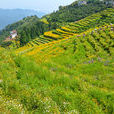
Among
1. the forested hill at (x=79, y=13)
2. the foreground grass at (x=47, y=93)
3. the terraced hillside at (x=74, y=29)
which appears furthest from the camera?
the forested hill at (x=79, y=13)

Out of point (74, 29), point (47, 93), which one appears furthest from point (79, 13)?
point (47, 93)

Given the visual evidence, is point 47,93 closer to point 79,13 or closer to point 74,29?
point 74,29

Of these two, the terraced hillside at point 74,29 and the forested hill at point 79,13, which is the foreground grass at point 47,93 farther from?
the forested hill at point 79,13

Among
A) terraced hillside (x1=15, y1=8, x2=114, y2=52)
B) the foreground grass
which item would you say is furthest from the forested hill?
the foreground grass

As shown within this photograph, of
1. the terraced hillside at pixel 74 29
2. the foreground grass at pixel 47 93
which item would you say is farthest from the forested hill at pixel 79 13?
the foreground grass at pixel 47 93

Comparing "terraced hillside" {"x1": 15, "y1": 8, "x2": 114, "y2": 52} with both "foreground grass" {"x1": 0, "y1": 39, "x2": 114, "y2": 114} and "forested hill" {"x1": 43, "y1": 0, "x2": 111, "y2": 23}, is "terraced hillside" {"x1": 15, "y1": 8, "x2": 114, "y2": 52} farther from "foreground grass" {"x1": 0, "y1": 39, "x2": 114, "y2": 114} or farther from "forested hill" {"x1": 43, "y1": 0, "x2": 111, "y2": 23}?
"forested hill" {"x1": 43, "y1": 0, "x2": 111, "y2": 23}

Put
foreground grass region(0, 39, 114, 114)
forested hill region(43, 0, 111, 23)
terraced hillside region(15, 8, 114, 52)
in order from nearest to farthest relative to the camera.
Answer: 1. foreground grass region(0, 39, 114, 114)
2. terraced hillside region(15, 8, 114, 52)
3. forested hill region(43, 0, 111, 23)

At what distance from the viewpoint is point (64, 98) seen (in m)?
4.65

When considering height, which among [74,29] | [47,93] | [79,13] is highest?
[79,13]

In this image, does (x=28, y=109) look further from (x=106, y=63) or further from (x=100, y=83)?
(x=106, y=63)

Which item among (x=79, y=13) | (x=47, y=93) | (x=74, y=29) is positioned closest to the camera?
(x=47, y=93)

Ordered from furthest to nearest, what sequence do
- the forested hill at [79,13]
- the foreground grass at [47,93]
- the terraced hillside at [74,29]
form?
1. the forested hill at [79,13]
2. the terraced hillside at [74,29]
3. the foreground grass at [47,93]

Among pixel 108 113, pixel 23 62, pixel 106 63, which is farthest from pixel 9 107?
pixel 106 63

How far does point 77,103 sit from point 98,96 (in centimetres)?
124
